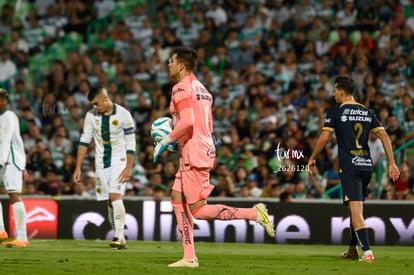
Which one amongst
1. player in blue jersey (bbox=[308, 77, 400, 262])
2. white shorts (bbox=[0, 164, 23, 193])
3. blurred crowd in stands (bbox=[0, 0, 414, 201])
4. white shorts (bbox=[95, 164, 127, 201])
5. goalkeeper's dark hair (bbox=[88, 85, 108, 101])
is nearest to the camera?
player in blue jersey (bbox=[308, 77, 400, 262])

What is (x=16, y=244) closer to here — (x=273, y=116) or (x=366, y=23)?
(x=273, y=116)

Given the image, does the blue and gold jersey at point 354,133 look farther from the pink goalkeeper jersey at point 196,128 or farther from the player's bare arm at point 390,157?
the pink goalkeeper jersey at point 196,128

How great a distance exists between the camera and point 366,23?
23.7 m

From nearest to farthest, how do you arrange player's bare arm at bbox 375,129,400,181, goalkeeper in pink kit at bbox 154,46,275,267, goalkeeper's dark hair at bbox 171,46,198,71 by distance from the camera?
1. goalkeeper in pink kit at bbox 154,46,275,267
2. goalkeeper's dark hair at bbox 171,46,198,71
3. player's bare arm at bbox 375,129,400,181

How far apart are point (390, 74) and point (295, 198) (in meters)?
4.73

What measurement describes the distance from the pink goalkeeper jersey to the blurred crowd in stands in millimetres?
7001

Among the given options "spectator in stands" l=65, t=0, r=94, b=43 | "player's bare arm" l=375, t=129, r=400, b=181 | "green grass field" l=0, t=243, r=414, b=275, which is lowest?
"green grass field" l=0, t=243, r=414, b=275

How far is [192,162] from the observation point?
38.1ft

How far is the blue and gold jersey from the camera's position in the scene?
13.3 meters

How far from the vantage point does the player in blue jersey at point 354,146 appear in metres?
13.2

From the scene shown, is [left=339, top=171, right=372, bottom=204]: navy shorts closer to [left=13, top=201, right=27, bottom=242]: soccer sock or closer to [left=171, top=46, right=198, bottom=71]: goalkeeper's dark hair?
[left=171, top=46, right=198, bottom=71]: goalkeeper's dark hair

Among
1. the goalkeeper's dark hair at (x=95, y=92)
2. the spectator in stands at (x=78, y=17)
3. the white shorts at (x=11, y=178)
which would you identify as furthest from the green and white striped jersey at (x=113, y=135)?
the spectator in stands at (x=78, y=17)

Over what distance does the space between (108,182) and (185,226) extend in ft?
13.3

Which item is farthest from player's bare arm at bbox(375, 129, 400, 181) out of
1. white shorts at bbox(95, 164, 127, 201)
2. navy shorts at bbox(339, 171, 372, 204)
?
white shorts at bbox(95, 164, 127, 201)
